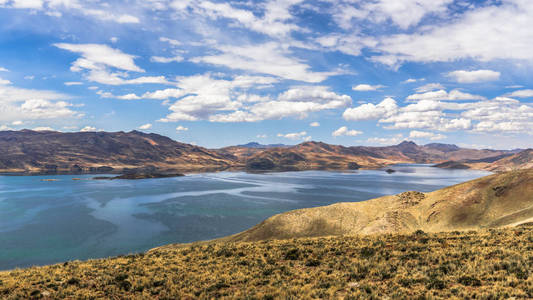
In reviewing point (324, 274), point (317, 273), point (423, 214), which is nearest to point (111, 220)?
point (423, 214)

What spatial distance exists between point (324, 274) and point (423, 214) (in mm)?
69802

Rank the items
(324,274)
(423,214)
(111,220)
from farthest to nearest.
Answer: (111,220) < (423,214) < (324,274)

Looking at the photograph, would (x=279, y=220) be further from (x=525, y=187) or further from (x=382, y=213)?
(x=525, y=187)

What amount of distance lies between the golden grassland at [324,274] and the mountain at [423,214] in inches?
1683

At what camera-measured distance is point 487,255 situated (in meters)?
21.0

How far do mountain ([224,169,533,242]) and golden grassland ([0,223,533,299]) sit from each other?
42754mm

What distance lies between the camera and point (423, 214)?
7688 cm

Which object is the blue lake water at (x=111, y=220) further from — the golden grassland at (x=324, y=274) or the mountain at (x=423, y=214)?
the golden grassland at (x=324, y=274)

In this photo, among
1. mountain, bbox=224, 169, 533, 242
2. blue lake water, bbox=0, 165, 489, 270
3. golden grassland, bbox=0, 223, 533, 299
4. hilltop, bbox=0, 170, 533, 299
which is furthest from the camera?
blue lake water, bbox=0, 165, 489, 270

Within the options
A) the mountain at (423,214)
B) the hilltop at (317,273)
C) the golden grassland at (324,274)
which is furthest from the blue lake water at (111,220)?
the golden grassland at (324,274)

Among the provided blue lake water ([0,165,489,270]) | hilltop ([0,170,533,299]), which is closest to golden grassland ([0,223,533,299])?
hilltop ([0,170,533,299])

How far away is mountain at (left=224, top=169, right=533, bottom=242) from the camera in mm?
67625

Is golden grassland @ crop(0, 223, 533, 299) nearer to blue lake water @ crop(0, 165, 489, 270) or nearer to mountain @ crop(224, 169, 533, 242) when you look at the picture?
mountain @ crop(224, 169, 533, 242)

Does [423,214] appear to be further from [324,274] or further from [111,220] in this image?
[111,220]
